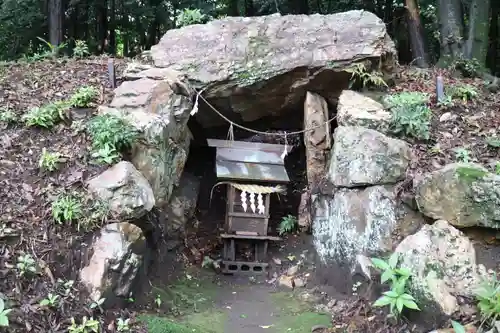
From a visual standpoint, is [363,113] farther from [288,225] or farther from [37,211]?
[37,211]

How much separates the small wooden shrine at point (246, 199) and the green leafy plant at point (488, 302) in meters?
3.61

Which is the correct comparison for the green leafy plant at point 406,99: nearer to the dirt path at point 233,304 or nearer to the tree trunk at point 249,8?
the dirt path at point 233,304

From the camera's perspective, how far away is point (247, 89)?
311 inches

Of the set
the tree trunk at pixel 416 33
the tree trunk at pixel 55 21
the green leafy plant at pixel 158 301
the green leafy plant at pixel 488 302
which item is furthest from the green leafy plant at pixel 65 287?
the tree trunk at pixel 416 33

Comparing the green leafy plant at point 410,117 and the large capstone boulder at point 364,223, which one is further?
the green leafy plant at point 410,117

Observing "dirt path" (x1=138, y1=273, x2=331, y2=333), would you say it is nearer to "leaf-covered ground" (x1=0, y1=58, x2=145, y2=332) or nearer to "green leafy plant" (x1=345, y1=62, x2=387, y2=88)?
"leaf-covered ground" (x1=0, y1=58, x2=145, y2=332)

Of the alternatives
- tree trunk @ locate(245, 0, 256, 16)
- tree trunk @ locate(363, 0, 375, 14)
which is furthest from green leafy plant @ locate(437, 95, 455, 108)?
tree trunk @ locate(245, 0, 256, 16)

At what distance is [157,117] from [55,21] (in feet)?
18.1

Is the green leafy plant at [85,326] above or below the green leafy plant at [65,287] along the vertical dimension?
below

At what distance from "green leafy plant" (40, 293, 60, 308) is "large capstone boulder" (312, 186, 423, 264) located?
356 centimetres

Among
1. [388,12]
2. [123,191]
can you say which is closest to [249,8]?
[388,12]

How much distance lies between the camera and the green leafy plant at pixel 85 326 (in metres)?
4.42

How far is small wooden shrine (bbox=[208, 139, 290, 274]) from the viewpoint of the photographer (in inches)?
297

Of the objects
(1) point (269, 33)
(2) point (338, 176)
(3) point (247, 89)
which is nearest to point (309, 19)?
(1) point (269, 33)
